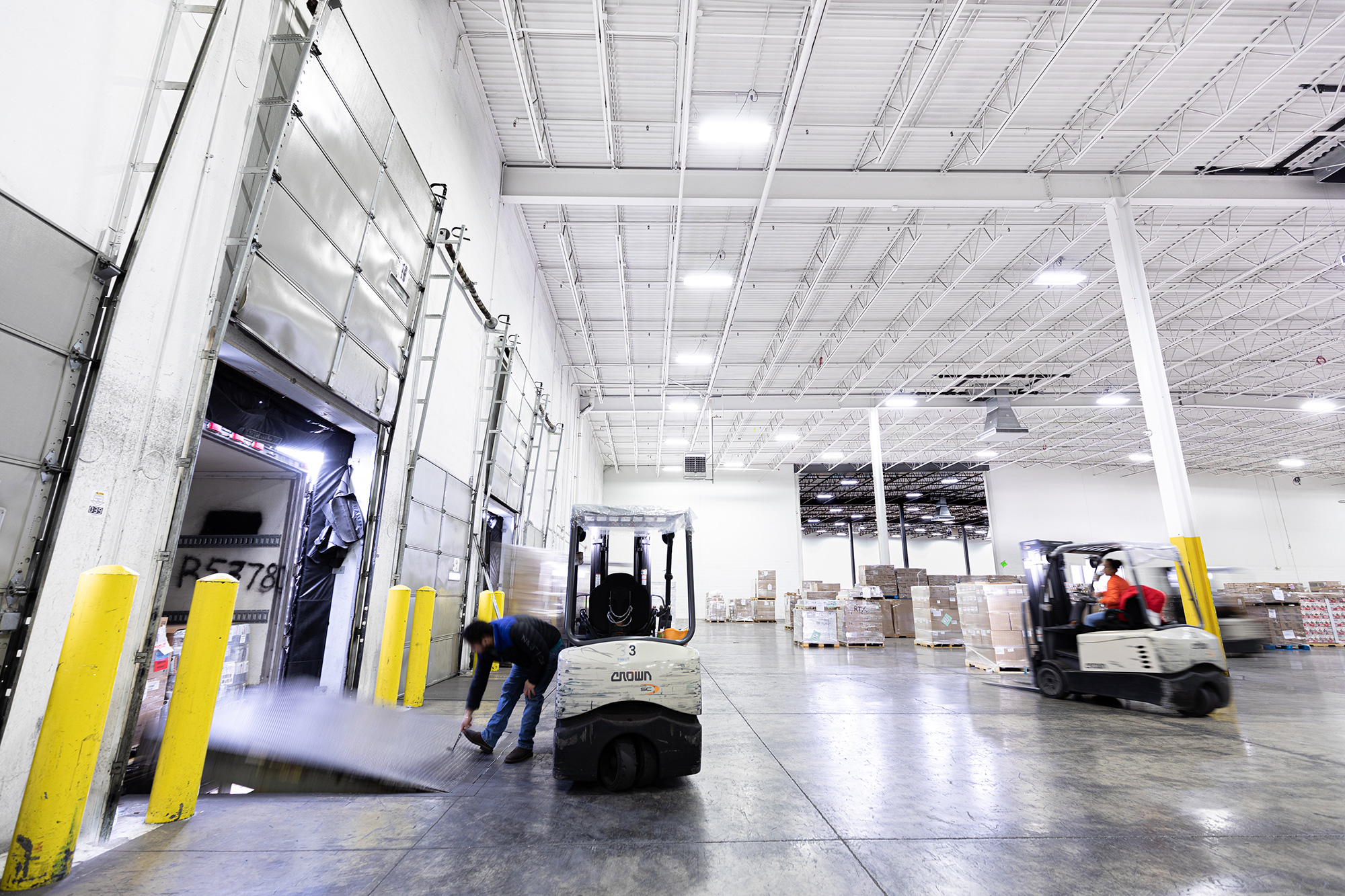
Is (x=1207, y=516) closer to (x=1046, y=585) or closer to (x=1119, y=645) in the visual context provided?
(x=1046, y=585)

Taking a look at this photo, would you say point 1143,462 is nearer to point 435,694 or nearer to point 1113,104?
point 1113,104

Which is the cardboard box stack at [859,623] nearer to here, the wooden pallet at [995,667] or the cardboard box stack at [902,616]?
the cardboard box stack at [902,616]

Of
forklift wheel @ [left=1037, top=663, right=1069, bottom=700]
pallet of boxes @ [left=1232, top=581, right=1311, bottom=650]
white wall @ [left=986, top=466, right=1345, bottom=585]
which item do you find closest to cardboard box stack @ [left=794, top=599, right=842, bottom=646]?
forklift wheel @ [left=1037, top=663, right=1069, bottom=700]

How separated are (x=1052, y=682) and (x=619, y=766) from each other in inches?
274

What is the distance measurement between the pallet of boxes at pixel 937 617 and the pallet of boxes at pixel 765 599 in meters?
10.6

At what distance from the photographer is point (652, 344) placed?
18219 millimetres

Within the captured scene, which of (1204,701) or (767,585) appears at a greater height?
(767,585)

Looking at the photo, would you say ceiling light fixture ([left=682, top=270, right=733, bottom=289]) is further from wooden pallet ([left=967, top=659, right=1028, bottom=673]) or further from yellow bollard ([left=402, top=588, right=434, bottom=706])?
yellow bollard ([left=402, top=588, right=434, bottom=706])

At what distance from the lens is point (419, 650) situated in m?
6.91

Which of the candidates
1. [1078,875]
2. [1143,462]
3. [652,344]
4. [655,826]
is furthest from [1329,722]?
[1143,462]

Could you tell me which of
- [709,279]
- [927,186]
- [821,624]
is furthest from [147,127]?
[821,624]

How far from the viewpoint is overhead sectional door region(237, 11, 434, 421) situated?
15.5 ft

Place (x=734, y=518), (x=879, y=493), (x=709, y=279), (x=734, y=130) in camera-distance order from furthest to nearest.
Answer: (x=734, y=518) < (x=879, y=493) < (x=709, y=279) < (x=734, y=130)

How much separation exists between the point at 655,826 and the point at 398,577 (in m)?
4.71
